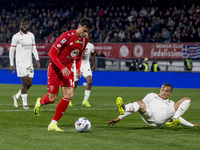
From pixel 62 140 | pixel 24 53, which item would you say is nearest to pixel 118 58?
pixel 24 53

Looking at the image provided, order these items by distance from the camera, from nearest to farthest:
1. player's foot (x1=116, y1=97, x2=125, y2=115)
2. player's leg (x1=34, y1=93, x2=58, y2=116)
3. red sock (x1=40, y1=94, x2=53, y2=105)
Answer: player's foot (x1=116, y1=97, x2=125, y2=115), player's leg (x1=34, y1=93, x2=58, y2=116), red sock (x1=40, y1=94, x2=53, y2=105)

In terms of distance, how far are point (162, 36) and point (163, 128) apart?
1847 cm

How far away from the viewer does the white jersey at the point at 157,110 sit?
7551mm

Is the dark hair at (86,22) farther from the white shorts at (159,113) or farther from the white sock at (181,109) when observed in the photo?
the white sock at (181,109)

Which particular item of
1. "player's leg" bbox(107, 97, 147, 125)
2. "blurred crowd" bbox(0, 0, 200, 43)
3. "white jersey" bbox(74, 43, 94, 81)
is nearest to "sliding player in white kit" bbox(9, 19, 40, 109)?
"white jersey" bbox(74, 43, 94, 81)

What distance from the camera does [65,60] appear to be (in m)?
7.90

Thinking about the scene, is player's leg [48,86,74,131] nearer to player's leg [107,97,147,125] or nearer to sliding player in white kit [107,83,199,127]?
sliding player in white kit [107,83,199,127]

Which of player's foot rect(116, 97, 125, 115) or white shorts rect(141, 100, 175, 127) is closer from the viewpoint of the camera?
player's foot rect(116, 97, 125, 115)

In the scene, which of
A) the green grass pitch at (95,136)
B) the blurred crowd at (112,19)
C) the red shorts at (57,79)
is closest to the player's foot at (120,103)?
the green grass pitch at (95,136)

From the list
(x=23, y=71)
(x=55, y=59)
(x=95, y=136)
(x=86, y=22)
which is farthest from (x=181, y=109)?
(x=23, y=71)

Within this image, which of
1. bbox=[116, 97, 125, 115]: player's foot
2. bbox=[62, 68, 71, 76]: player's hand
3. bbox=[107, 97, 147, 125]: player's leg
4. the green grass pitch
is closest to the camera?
the green grass pitch

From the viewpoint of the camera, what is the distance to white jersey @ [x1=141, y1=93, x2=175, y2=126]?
7.55 meters

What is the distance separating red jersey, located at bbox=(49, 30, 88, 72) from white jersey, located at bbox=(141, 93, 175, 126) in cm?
154

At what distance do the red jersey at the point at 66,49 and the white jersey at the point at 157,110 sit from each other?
1.54 meters
